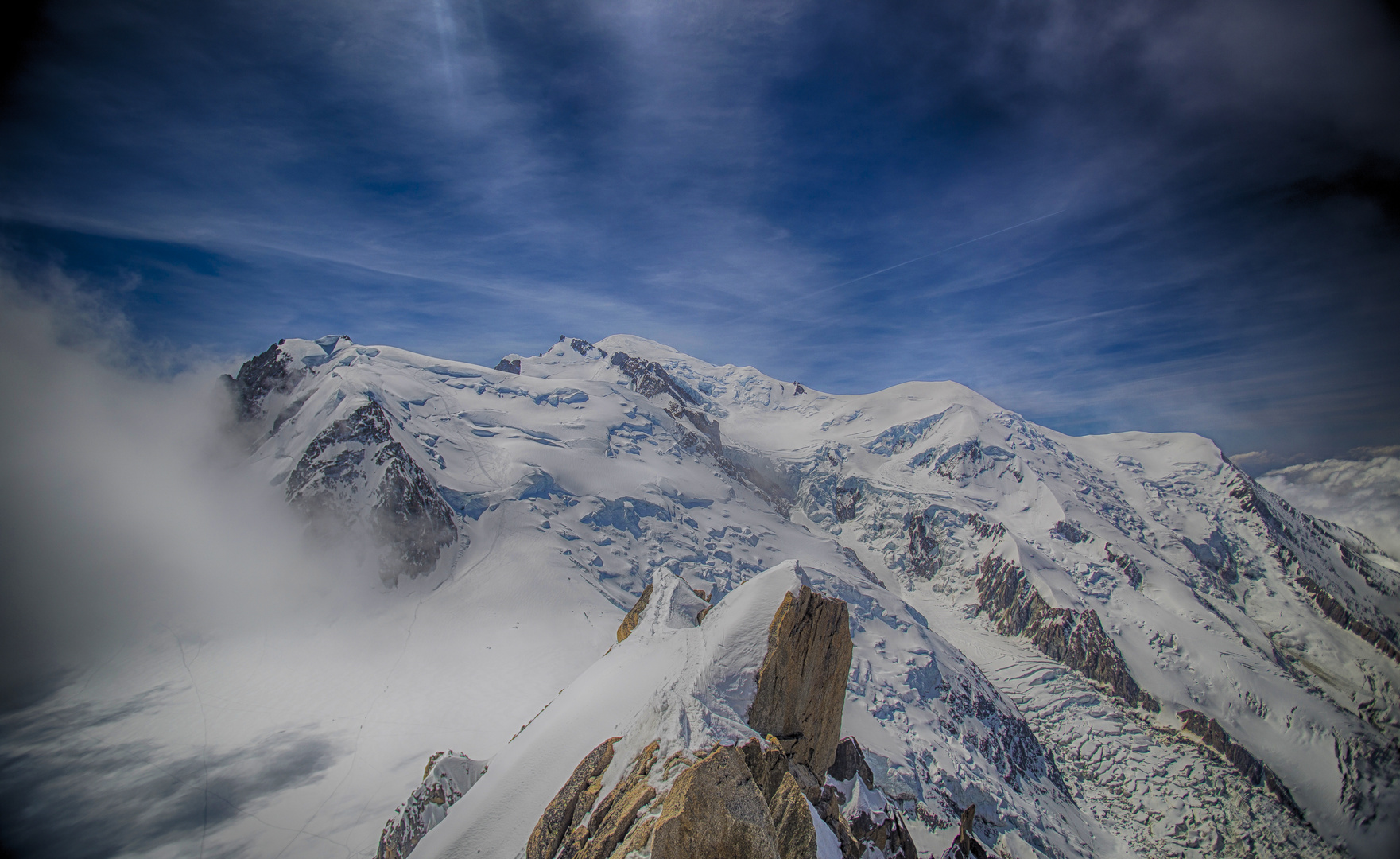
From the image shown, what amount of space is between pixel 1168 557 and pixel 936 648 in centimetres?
12632

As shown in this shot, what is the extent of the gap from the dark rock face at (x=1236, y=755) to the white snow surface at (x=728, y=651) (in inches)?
101

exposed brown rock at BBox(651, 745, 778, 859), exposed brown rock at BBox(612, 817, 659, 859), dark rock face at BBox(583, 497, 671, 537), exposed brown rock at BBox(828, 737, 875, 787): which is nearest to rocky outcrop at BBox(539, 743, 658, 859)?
exposed brown rock at BBox(612, 817, 659, 859)

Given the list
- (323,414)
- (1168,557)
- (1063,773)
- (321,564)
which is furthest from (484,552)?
(1168,557)

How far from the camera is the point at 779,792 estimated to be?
585 inches

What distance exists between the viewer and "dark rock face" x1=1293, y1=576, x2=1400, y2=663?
141 metres

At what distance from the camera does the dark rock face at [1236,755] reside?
99.4 metres

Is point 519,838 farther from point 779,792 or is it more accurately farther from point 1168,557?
point 1168,557

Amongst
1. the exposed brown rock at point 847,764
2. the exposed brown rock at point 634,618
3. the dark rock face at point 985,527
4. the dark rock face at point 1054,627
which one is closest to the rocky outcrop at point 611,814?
the exposed brown rock at point 847,764

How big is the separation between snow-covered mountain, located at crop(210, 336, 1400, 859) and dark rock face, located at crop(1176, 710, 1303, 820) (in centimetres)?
40

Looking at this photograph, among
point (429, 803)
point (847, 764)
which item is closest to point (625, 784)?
point (847, 764)

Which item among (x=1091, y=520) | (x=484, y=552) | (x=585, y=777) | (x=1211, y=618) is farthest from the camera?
(x=1091, y=520)

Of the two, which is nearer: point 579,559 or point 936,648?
point 579,559

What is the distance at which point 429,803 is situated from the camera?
28359 millimetres

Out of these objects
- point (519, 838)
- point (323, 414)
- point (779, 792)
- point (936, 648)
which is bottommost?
point (936, 648)
